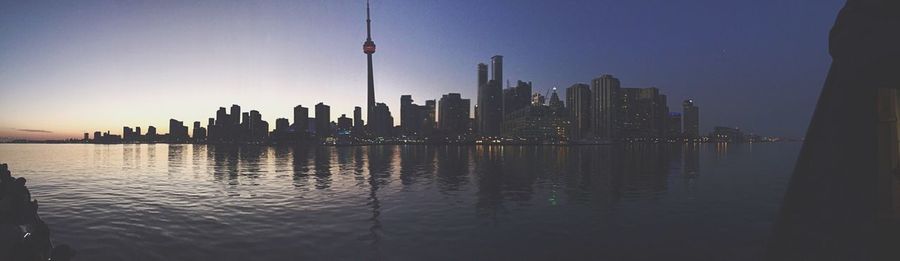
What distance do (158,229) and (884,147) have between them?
26146mm

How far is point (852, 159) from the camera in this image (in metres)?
8.31

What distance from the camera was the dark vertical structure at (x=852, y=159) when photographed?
802 cm

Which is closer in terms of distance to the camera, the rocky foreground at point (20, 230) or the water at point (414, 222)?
the rocky foreground at point (20, 230)

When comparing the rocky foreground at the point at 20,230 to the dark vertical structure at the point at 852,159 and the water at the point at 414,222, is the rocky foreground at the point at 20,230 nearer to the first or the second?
the water at the point at 414,222

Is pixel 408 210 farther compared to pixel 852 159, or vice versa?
pixel 408 210

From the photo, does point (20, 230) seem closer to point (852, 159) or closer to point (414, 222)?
point (414, 222)

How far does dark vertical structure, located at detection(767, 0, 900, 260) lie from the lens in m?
8.02

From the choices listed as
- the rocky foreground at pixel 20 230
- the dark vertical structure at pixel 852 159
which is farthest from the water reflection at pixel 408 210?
the dark vertical structure at pixel 852 159

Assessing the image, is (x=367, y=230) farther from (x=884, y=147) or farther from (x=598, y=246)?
(x=884, y=147)

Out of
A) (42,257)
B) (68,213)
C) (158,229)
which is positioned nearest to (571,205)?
(158,229)

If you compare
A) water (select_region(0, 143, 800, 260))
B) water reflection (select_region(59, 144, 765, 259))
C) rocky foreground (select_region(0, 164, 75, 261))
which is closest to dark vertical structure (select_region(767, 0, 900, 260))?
water (select_region(0, 143, 800, 260))

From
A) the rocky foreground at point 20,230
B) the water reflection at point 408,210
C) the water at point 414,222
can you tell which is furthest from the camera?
the water reflection at point 408,210

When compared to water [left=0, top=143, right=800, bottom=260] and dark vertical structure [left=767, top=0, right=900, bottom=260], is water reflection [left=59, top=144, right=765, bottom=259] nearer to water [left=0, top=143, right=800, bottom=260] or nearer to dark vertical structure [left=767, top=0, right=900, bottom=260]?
water [left=0, top=143, right=800, bottom=260]

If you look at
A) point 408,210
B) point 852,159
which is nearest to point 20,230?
point 408,210
